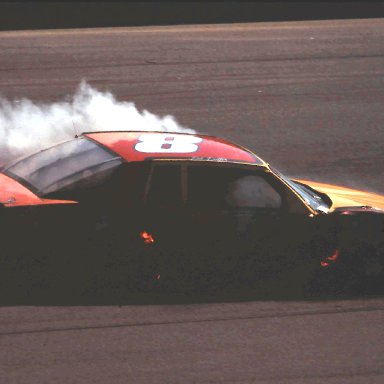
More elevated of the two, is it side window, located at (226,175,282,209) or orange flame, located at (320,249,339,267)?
side window, located at (226,175,282,209)

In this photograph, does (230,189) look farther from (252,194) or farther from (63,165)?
(63,165)

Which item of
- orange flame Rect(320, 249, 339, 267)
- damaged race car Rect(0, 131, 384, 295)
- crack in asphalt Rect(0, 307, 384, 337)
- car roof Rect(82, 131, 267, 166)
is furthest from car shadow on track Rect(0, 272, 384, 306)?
car roof Rect(82, 131, 267, 166)

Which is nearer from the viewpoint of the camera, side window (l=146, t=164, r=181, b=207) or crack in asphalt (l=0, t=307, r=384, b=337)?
crack in asphalt (l=0, t=307, r=384, b=337)

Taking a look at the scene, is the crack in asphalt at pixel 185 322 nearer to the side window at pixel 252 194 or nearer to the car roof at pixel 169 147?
the side window at pixel 252 194

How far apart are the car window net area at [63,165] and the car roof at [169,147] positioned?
4.1 inches

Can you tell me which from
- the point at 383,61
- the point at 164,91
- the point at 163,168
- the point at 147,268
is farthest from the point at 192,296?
the point at 383,61

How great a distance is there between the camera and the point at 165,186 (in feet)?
27.8

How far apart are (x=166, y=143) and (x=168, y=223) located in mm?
752

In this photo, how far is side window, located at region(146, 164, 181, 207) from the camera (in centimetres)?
844

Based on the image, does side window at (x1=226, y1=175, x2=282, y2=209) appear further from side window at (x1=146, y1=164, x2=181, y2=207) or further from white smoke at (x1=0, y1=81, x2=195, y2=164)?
white smoke at (x1=0, y1=81, x2=195, y2=164)

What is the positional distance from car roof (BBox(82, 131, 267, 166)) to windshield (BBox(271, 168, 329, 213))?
10.2 inches

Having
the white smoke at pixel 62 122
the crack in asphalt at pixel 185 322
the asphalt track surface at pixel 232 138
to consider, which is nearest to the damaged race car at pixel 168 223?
the asphalt track surface at pixel 232 138

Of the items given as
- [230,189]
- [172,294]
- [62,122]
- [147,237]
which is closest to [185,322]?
[172,294]

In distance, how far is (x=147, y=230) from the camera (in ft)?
27.5
